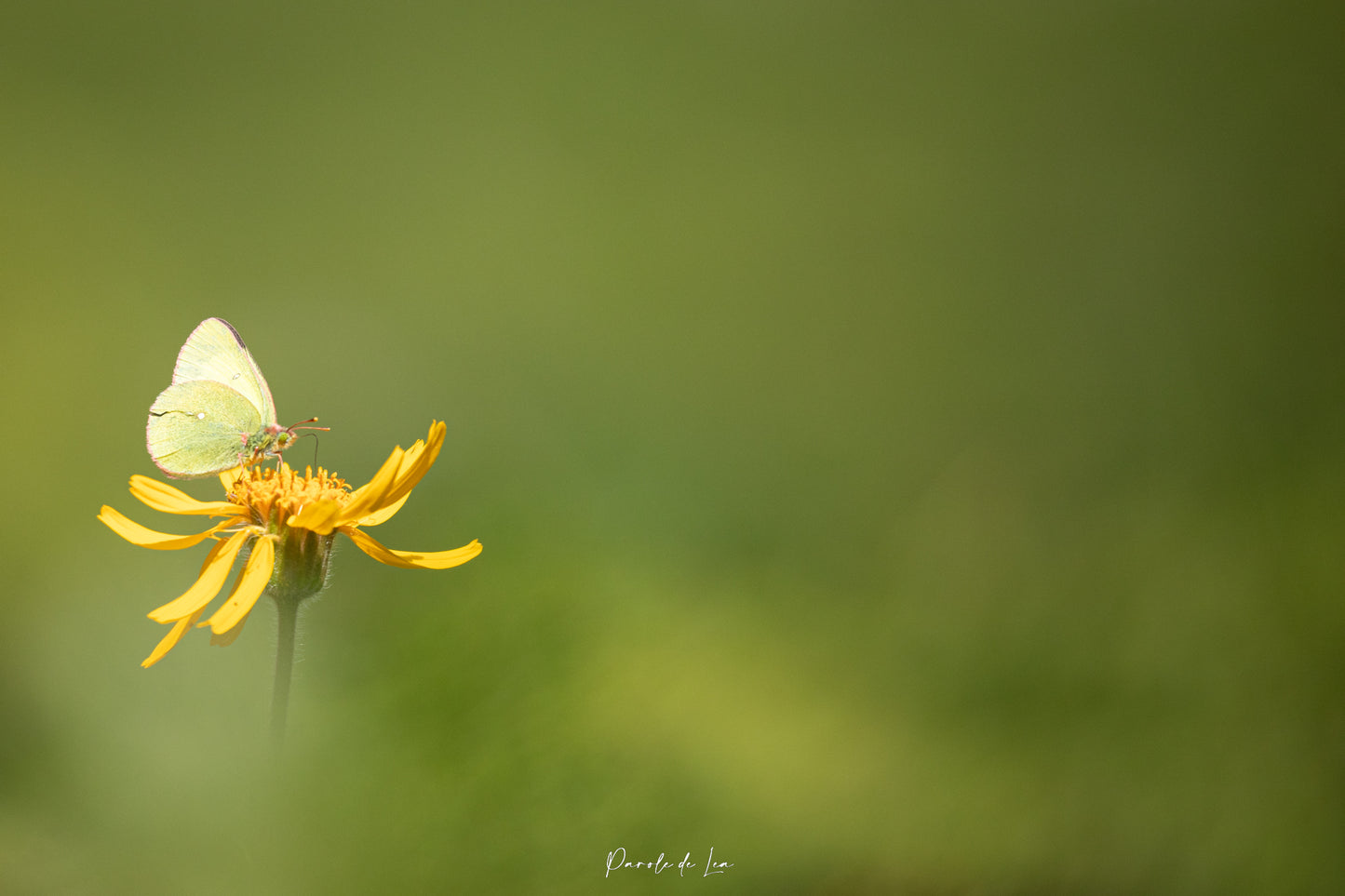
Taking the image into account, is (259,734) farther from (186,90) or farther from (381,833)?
(186,90)

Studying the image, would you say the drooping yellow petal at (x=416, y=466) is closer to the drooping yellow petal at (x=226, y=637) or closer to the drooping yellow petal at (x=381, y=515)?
the drooping yellow petal at (x=381, y=515)

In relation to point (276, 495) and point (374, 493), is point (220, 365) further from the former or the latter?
point (374, 493)

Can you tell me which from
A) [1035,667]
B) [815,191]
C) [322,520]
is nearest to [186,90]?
[815,191]

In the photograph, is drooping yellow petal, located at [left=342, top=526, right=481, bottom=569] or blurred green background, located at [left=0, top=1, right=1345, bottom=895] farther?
blurred green background, located at [left=0, top=1, right=1345, bottom=895]

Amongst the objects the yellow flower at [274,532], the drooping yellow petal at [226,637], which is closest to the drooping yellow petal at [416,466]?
the yellow flower at [274,532]

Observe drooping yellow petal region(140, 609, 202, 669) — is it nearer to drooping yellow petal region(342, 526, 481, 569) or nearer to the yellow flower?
the yellow flower

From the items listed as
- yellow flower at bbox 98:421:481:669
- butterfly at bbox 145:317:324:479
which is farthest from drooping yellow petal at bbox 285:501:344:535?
butterfly at bbox 145:317:324:479

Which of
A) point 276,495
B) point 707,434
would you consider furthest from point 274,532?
point 707,434

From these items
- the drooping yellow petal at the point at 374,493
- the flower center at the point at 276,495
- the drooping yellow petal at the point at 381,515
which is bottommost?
the drooping yellow petal at the point at 374,493
